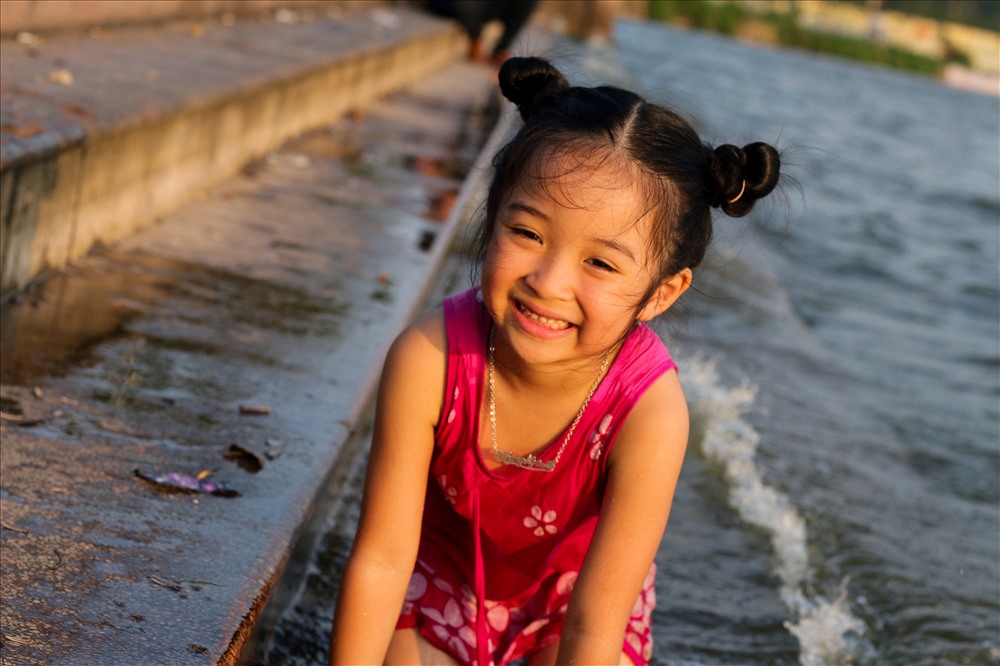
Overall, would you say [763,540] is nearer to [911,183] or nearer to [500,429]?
[500,429]

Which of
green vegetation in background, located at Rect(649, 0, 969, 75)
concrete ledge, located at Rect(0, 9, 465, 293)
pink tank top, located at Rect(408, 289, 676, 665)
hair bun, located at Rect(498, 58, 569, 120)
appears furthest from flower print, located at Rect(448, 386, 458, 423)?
green vegetation in background, located at Rect(649, 0, 969, 75)

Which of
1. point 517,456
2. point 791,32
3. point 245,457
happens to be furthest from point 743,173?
point 791,32

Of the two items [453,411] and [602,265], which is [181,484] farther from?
[602,265]

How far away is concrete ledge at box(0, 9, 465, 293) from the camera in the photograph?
2973 mm

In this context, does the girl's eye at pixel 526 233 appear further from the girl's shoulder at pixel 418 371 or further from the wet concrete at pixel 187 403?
the wet concrete at pixel 187 403

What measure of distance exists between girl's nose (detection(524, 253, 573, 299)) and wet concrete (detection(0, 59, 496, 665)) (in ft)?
1.99

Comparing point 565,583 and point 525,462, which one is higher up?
point 525,462

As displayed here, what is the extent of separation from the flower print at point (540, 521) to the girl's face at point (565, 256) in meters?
0.33

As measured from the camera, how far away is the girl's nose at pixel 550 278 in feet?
6.39

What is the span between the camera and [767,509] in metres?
3.76

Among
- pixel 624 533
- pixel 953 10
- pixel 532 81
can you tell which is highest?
pixel 953 10

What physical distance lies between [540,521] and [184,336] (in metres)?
1.16

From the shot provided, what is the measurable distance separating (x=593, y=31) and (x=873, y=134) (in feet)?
37.9

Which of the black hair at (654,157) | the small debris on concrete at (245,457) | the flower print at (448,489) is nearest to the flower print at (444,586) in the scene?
the flower print at (448,489)
